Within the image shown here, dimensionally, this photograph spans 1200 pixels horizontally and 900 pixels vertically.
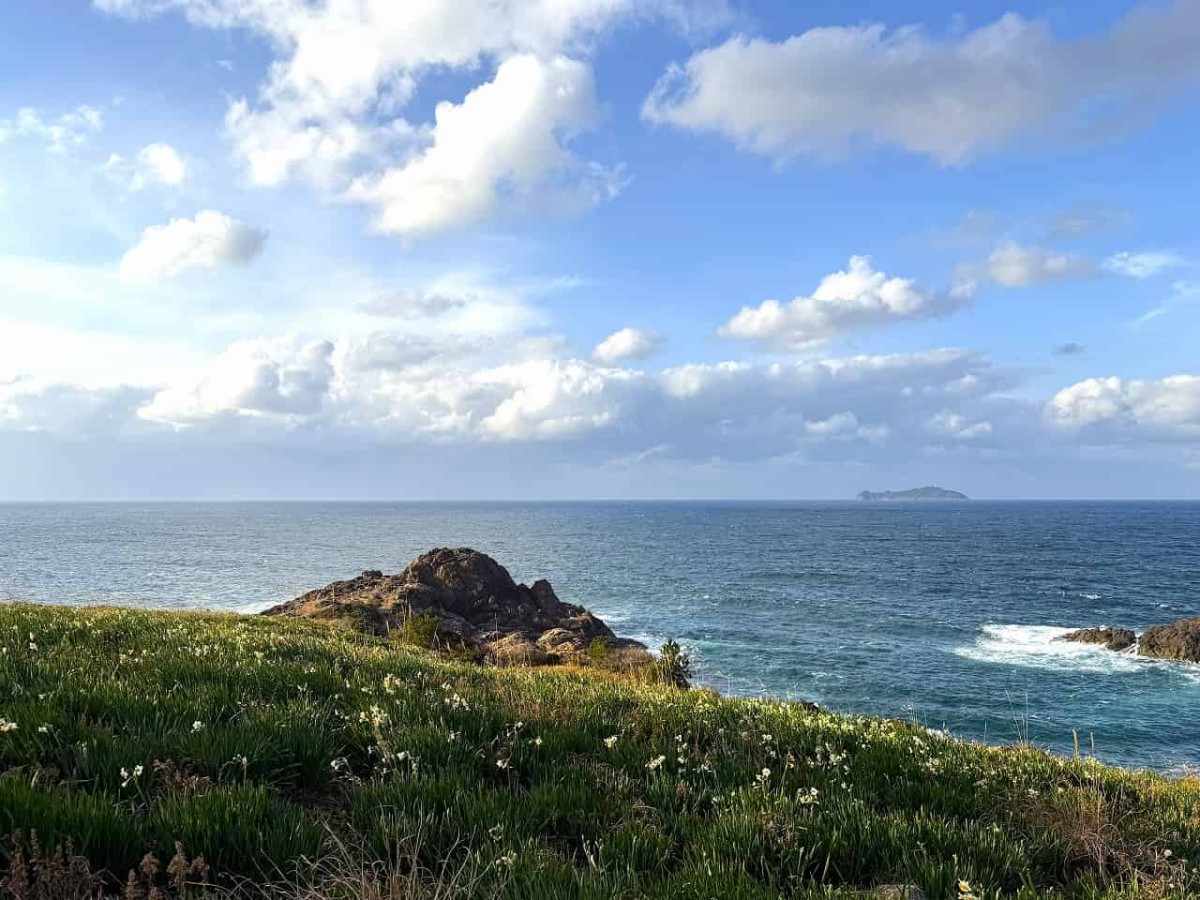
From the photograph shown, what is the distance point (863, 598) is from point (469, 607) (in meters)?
42.2

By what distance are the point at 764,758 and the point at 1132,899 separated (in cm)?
294

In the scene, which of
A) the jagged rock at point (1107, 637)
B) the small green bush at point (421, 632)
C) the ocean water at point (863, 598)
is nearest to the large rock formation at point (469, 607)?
the ocean water at point (863, 598)

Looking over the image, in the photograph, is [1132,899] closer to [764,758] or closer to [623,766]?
[764,758]

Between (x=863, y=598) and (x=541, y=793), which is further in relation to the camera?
(x=863, y=598)

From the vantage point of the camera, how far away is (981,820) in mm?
5496

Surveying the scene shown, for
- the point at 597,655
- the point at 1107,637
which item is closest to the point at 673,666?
the point at 597,655

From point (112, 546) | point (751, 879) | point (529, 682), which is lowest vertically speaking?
point (112, 546)

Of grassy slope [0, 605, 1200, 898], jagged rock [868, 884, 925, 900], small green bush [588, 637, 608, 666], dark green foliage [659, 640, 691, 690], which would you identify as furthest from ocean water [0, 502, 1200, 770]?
jagged rock [868, 884, 925, 900]

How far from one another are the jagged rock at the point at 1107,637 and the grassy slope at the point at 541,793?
178 feet

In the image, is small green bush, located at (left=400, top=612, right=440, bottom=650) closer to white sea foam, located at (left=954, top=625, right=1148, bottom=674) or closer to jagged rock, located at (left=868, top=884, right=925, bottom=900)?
jagged rock, located at (left=868, top=884, right=925, bottom=900)

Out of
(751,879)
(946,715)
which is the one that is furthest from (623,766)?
(946,715)

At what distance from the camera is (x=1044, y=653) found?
50188 mm

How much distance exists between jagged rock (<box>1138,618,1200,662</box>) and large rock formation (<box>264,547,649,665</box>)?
3650cm

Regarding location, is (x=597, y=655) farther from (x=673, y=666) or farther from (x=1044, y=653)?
(x=1044, y=653)
